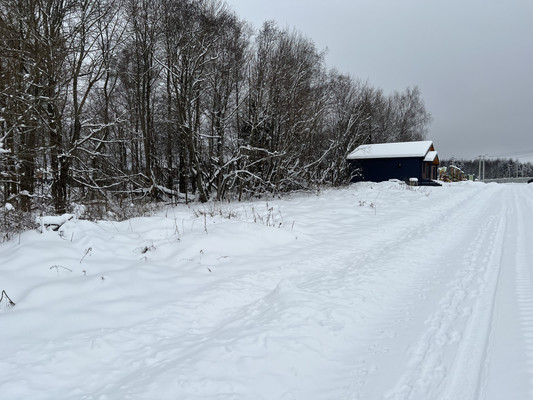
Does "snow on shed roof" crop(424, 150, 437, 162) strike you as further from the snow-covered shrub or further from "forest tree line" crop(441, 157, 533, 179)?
"forest tree line" crop(441, 157, 533, 179)

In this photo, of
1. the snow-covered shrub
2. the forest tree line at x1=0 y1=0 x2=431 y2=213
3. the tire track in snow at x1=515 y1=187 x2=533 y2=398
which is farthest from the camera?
the forest tree line at x1=0 y1=0 x2=431 y2=213

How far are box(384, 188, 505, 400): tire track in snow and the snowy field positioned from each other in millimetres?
14

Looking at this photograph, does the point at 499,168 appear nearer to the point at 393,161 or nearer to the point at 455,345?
the point at 393,161

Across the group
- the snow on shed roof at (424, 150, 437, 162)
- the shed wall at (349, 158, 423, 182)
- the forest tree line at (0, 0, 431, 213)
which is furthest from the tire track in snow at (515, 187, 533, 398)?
the snow on shed roof at (424, 150, 437, 162)

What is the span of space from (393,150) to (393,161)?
48.8 inches

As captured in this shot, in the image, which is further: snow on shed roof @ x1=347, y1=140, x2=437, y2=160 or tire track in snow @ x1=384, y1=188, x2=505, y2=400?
snow on shed roof @ x1=347, y1=140, x2=437, y2=160

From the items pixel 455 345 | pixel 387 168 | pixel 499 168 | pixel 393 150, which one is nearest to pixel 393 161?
pixel 387 168

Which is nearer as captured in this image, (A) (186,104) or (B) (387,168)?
(A) (186,104)

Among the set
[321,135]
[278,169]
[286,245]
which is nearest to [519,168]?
[321,135]

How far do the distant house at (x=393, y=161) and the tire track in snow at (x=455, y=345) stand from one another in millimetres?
31081

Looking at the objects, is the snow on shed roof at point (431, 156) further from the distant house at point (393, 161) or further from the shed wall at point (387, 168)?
the shed wall at point (387, 168)

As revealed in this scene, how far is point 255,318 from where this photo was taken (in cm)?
392

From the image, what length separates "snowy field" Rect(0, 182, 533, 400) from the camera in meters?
2.80

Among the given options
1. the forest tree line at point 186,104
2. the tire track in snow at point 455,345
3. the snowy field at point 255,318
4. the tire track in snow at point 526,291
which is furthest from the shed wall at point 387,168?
the tire track in snow at point 455,345
